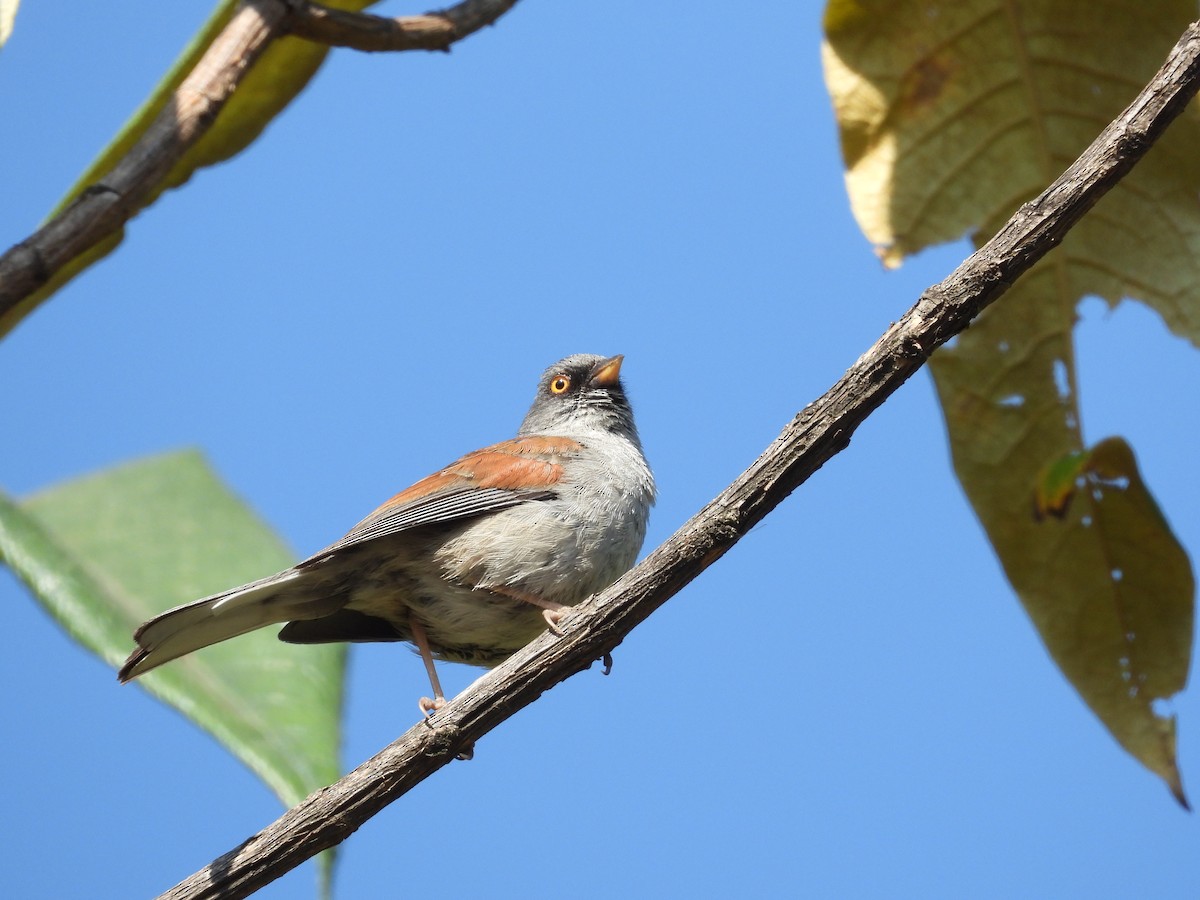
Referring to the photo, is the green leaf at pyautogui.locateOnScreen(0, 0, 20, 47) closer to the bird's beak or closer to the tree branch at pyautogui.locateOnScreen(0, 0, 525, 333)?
the tree branch at pyautogui.locateOnScreen(0, 0, 525, 333)

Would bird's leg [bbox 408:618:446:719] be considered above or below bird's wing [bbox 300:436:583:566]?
below

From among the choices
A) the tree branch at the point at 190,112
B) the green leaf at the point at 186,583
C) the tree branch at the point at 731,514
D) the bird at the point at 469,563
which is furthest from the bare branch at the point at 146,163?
the tree branch at the point at 731,514

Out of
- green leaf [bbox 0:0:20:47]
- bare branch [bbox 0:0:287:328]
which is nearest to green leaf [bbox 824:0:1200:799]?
bare branch [bbox 0:0:287:328]

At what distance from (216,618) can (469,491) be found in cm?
120

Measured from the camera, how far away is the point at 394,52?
13.8ft

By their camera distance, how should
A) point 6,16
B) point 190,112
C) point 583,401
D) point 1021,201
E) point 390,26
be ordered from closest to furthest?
point 6,16 → point 190,112 → point 1021,201 → point 390,26 → point 583,401

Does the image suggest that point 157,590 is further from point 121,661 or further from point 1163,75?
point 1163,75

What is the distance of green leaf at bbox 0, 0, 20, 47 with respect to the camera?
10.4 feet

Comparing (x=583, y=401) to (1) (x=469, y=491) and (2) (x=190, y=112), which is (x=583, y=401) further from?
(2) (x=190, y=112)

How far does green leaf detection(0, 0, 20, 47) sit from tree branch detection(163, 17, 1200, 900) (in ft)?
7.29

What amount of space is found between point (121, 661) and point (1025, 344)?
304 centimetres

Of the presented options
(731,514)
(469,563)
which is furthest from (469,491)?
(731,514)

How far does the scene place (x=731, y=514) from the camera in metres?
2.93

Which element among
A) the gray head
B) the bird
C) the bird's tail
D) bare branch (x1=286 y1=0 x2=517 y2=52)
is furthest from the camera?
the gray head
